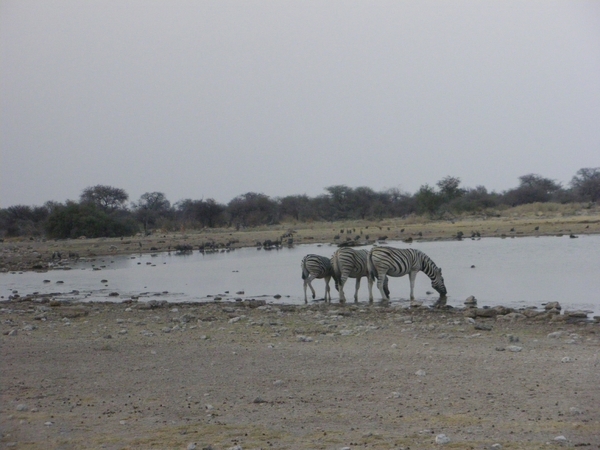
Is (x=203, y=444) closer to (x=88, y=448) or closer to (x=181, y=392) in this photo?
(x=88, y=448)

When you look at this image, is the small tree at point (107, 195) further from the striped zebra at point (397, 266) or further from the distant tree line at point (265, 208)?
the striped zebra at point (397, 266)

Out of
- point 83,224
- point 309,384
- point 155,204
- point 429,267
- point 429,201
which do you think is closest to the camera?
point 309,384

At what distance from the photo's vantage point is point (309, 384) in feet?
25.0

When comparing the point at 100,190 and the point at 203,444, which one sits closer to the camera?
the point at 203,444

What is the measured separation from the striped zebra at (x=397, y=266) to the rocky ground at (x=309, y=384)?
161 inches

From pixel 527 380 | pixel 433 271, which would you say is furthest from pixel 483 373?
pixel 433 271

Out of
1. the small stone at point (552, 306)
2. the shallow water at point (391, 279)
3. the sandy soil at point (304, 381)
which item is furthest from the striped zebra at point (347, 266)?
the small stone at point (552, 306)

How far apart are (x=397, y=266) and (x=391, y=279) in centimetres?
504

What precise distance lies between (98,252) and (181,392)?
3304cm

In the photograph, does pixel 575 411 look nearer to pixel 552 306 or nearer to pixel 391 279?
pixel 552 306

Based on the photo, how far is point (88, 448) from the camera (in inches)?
230

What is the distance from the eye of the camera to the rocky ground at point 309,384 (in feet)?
19.4

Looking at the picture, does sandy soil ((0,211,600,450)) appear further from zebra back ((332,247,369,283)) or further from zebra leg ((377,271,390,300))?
zebra back ((332,247,369,283))

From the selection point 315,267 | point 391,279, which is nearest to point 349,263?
point 315,267
